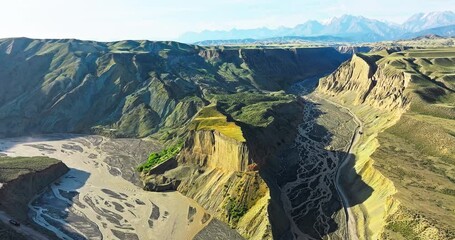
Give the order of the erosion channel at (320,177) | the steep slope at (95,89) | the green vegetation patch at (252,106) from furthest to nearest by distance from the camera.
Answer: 1. the steep slope at (95,89)
2. the green vegetation patch at (252,106)
3. the erosion channel at (320,177)

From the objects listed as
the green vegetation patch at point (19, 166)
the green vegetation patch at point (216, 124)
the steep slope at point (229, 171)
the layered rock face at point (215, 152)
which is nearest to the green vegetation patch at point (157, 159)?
the steep slope at point (229, 171)

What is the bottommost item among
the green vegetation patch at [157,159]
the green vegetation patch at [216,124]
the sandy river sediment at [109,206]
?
the sandy river sediment at [109,206]

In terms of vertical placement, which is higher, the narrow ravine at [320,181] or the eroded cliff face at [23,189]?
the eroded cliff face at [23,189]

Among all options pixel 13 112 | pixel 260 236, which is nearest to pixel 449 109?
pixel 260 236

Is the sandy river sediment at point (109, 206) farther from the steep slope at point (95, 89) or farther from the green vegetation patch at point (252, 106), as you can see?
the green vegetation patch at point (252, 106)

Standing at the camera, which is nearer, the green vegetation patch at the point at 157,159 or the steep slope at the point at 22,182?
the steep slope at the point at 22,182

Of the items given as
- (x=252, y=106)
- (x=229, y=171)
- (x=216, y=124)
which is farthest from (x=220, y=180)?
(x=252, y=106)

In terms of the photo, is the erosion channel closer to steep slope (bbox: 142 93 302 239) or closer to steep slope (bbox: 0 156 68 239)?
steep slope (bbox: 142 93 302 239)

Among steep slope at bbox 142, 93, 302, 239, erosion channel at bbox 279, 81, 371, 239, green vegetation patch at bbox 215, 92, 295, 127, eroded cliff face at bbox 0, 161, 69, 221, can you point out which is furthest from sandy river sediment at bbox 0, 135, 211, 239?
green vegetation patch at bbox 215, 92, 295, 127
